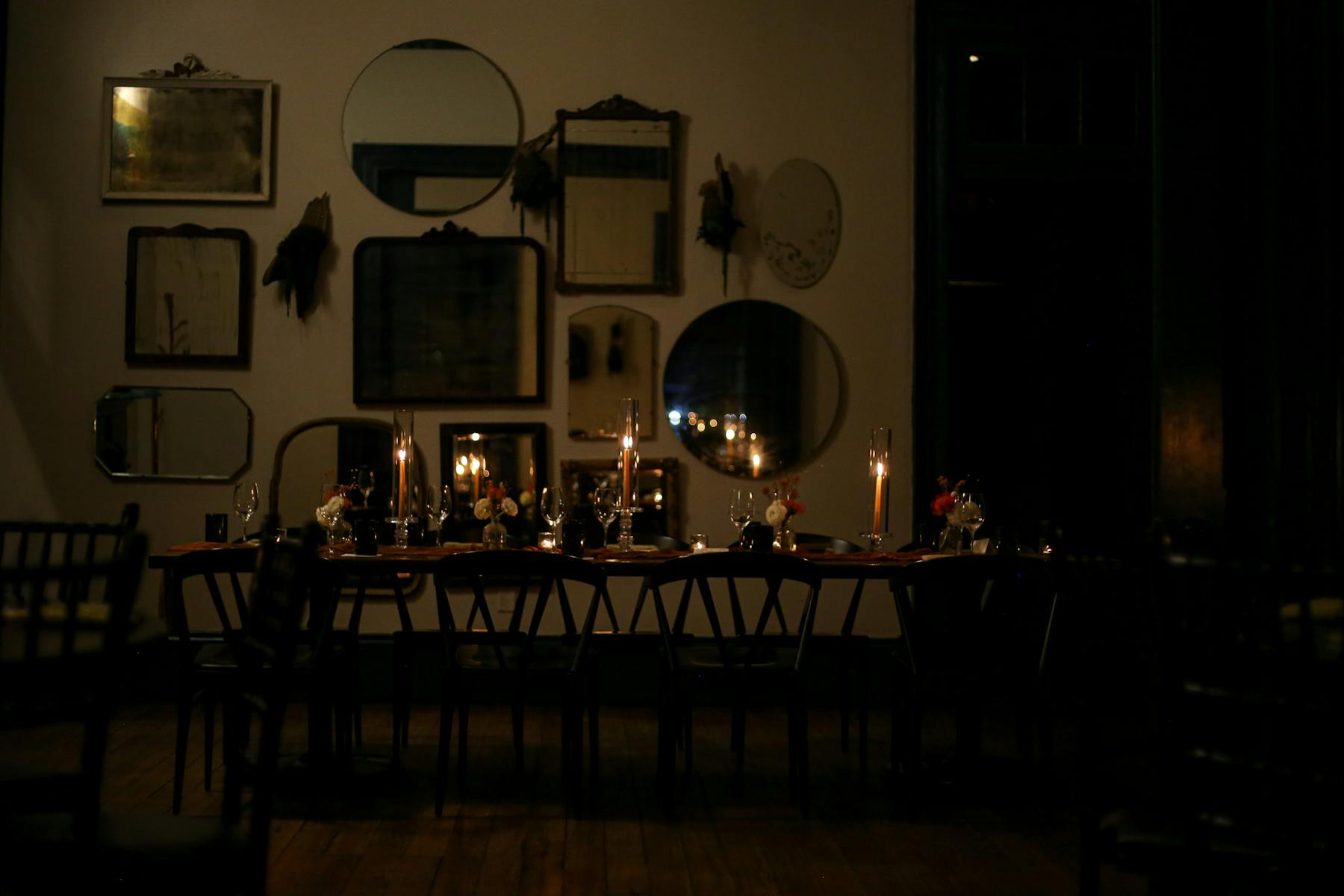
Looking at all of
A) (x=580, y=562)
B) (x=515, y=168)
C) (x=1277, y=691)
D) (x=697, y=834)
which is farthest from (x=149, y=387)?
(x=1277, y=691)

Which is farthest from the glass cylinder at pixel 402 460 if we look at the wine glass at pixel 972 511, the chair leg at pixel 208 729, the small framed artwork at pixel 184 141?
the wine glass at pixel 972 511

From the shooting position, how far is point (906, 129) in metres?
5.79

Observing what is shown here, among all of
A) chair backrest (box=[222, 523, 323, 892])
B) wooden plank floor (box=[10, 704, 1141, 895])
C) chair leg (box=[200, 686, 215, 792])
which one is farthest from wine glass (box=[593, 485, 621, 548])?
chair backrest (box=[222, 523, 323, 892])

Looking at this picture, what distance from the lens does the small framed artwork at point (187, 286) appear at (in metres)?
5.70

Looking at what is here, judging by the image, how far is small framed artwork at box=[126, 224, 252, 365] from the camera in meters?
5.70

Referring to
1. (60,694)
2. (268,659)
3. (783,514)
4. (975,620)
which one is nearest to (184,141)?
(783,514)

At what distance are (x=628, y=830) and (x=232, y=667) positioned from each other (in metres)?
1.29

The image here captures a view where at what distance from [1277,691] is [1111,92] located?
4.75 metres

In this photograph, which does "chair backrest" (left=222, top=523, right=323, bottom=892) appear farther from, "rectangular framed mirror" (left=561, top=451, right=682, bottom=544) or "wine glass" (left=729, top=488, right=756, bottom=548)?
"rectangular framed mirror" (left=561, top=451, right=682, bottom=544)

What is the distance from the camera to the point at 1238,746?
1868mm

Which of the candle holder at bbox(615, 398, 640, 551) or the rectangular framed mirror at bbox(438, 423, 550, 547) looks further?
the rectangular framed mirror at bbox(438, 423, 550, 547)

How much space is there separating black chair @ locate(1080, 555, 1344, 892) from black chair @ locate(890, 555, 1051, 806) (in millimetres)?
1577

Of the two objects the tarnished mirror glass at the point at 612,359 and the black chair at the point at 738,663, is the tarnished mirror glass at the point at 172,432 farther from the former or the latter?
the black chair at the point at 738,663

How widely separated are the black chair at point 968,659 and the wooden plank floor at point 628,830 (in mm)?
207
